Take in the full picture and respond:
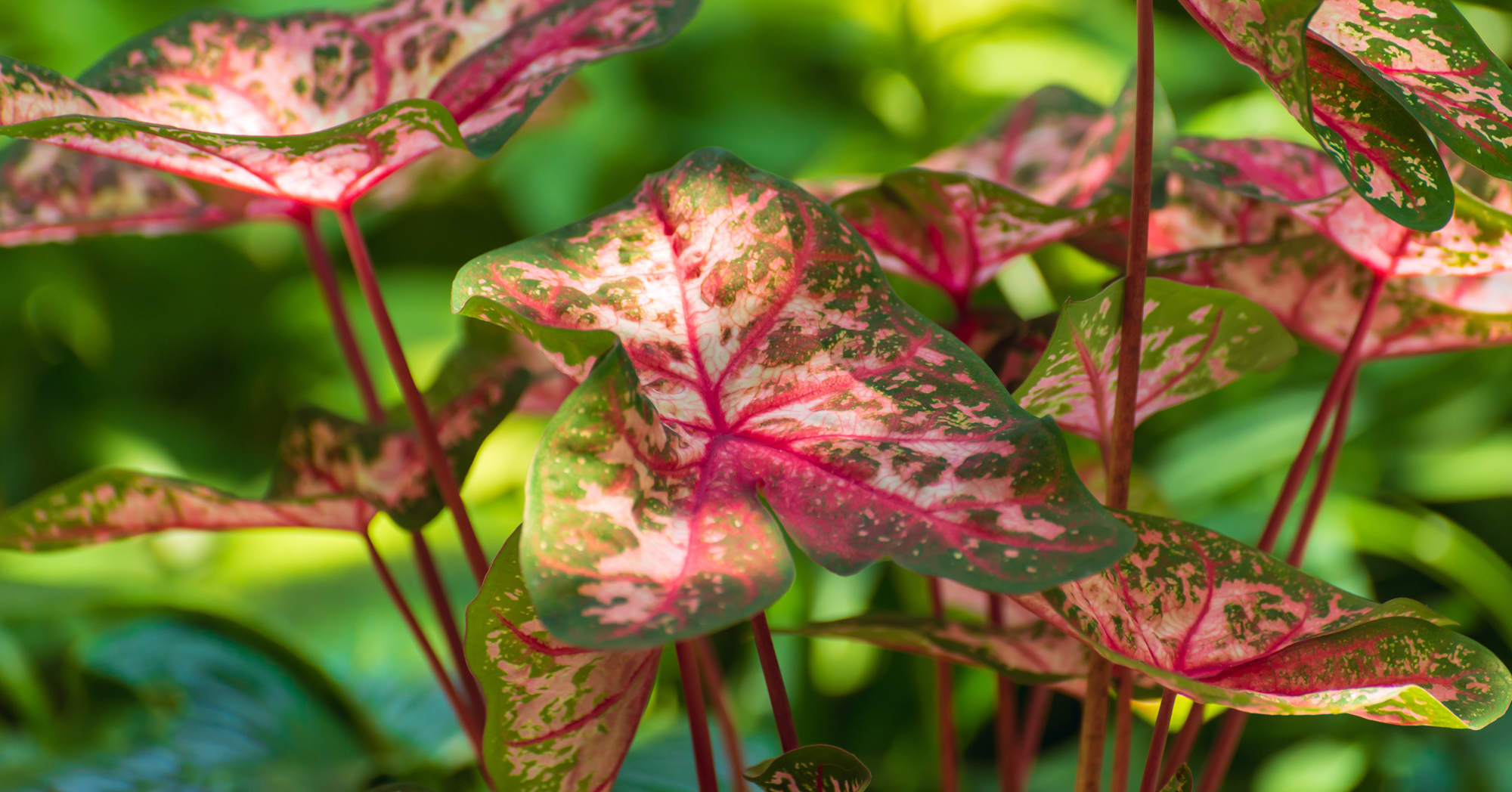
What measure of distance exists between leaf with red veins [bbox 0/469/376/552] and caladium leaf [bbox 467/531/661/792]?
0.18 metres

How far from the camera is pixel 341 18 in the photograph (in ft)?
1.84

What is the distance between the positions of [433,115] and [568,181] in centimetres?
141

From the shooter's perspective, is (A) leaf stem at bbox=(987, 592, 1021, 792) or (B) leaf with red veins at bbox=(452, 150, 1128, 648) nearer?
(B) leaf with red veins at bbox=(452, 150, 1128, 648)

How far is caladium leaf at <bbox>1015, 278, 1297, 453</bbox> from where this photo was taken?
37 cm

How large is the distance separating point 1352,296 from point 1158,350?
0.73ft

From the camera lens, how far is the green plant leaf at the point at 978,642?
42cm

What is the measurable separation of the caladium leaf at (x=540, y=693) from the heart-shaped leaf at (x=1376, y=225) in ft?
1.19

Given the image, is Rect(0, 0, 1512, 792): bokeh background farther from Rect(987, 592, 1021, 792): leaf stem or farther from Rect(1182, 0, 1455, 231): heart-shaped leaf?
Rect(1182, 0, 1455, 231): heart-shaped leaf

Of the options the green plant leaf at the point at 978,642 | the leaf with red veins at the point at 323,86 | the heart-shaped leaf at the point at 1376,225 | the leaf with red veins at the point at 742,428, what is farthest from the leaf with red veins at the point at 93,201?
the heart-shaped leaf at the point at 1376,225

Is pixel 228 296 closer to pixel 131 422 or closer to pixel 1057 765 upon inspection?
pixel 131 422

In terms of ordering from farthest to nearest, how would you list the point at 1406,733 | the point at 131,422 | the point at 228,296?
the point at 228,296 < the point at 131,422 < the point at 1406,733

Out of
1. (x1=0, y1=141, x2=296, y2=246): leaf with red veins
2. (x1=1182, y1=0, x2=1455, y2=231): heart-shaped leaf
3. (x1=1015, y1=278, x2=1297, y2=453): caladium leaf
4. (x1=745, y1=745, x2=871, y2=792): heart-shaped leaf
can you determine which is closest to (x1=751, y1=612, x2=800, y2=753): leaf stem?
(x1=745, y1=745, x2=871, y2=792): heart-shaped leaf

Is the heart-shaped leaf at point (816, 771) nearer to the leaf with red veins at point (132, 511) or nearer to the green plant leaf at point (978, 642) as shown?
the green plant leaf at point (978, 642)

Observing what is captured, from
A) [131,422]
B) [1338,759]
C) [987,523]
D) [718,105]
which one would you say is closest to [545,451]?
[987,523]
